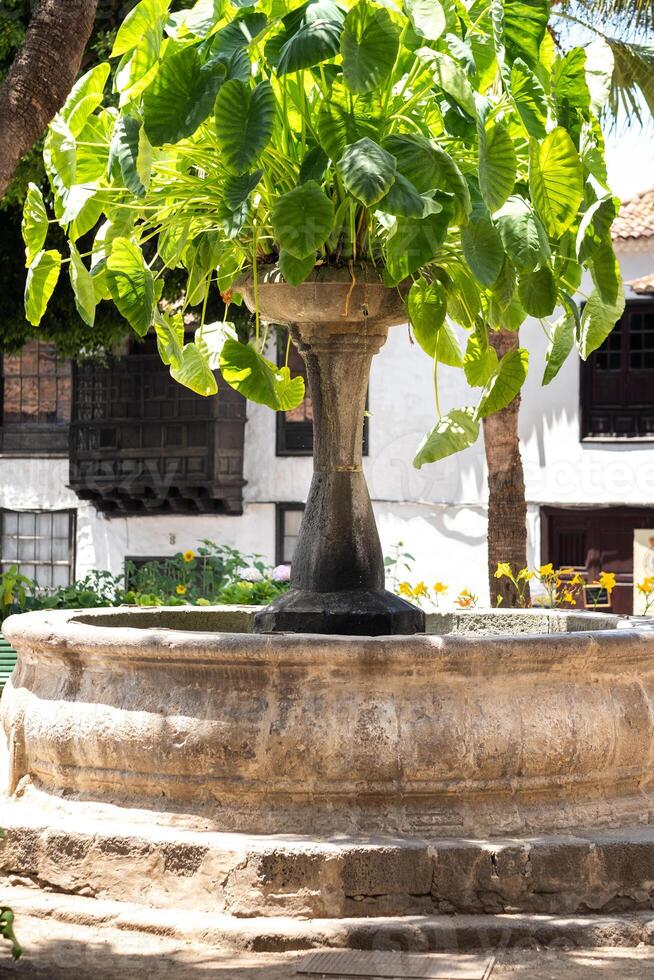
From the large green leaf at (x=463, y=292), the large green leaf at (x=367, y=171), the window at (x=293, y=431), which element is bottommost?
the large green leaf at (x=463, y=292)

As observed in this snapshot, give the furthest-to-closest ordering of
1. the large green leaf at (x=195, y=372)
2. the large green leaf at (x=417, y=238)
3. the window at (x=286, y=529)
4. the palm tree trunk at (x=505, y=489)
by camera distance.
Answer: the window at (x=286, y=529) → the palm tree trunk at (x=505, y=489) → the large green leaf at (x=195, y=372) → the large green leaf at (x=417, y=238)

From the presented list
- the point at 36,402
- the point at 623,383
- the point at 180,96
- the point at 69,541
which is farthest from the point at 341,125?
the point at 36,402

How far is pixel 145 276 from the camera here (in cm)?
455

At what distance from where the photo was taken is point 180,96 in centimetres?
381

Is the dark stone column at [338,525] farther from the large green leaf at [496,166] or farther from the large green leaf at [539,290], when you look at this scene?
the large green leaf at [496,166]

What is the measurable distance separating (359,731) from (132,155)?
1.67 meters

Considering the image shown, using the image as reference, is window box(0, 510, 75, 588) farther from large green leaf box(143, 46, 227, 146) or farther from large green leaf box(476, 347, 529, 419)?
large green leaf box(143, 46, 227, 146)

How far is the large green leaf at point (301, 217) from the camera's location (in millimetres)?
4004

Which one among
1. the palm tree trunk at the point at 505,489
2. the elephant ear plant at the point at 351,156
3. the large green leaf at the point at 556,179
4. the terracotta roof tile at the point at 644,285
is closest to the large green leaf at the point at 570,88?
the elephant ear plant at the point at 351,156

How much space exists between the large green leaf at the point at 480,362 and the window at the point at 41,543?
18.8m

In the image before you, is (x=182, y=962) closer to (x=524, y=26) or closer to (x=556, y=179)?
(x=556, y=179)

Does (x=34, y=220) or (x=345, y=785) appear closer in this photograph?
(x=345, y=785)

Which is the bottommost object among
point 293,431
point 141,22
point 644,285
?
point 141,22

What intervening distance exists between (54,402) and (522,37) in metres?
20.3
